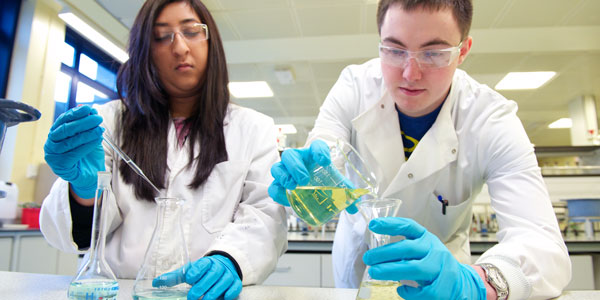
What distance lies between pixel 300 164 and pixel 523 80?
6.89m

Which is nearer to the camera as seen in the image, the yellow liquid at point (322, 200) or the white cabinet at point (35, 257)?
the yellow liquid at point (322, 200)

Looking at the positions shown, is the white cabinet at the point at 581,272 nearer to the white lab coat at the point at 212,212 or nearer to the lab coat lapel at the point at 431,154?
the lab coat lapel at the point at 431,154

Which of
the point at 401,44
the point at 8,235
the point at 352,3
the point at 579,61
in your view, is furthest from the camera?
the point at 579,61

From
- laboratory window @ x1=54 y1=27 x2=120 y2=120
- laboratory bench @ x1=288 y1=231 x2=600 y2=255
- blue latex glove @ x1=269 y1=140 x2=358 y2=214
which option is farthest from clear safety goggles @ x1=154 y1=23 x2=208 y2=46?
laboratory window @ x1=54 y1=27 x2=120 y2=120

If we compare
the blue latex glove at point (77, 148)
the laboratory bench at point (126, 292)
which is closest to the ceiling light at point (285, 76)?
the blue latex glove at point (77, 148)

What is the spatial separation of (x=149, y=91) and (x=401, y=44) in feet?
2.94

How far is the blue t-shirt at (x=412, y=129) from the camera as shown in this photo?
1509mm

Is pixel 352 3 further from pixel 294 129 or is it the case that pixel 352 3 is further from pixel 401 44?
pixel 294 129

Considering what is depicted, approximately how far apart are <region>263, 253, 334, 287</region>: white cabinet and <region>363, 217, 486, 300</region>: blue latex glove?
2.12 m

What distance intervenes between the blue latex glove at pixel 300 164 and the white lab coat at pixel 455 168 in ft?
1.17

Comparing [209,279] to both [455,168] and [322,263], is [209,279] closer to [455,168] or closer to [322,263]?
[455,168]

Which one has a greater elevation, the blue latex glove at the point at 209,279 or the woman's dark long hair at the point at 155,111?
the woman's dark long hair at the point at 155,111

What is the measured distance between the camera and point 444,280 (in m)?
0.81

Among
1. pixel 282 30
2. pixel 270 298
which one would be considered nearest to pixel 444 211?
pixel 270 298
